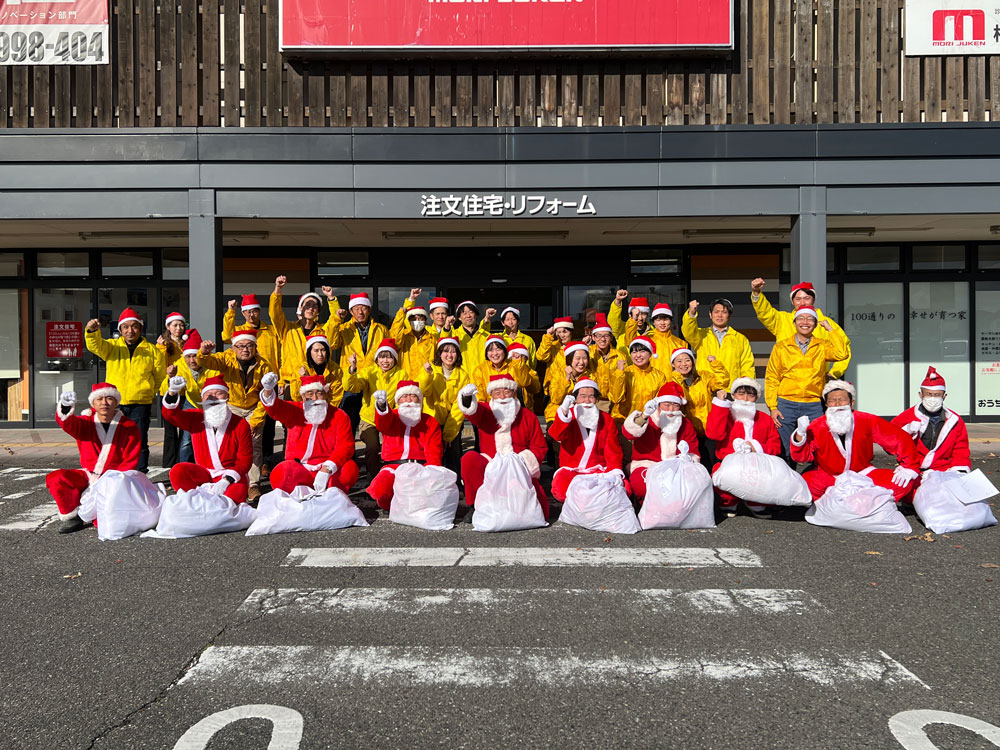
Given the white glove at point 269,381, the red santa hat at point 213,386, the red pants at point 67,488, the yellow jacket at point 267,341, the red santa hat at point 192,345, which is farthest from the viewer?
the yellow jacket at point 267,341

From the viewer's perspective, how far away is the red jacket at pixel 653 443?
638cm

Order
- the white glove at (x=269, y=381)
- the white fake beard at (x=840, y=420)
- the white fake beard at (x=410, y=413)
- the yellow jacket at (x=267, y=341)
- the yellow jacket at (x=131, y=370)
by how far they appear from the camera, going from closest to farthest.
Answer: the white fake beard at (x=840, y=420), the white glove at (x=269, y=381), the white fake beard at (x=410, y=413), the yellow jacket at (x=131, y=370), the yellow jacket at (x=267, y=341)

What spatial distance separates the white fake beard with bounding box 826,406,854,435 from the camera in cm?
605

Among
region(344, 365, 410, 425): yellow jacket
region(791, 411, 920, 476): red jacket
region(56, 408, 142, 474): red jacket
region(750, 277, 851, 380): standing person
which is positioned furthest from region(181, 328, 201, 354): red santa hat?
region(791, 411, 920, 476): red jacket

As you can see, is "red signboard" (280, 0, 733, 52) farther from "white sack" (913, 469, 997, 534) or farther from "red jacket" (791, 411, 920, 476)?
"white sack" (913, 469, 997, 534)

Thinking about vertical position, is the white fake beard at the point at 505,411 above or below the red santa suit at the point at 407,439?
above

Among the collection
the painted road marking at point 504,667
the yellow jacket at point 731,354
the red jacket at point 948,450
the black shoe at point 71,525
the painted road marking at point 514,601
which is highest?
the yellow jacket at point 731,354

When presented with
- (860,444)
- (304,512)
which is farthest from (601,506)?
(304,512)

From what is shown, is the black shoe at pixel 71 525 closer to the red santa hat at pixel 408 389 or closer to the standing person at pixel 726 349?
the red santa hat at pixel 408 389

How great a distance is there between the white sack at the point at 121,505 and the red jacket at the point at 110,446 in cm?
27

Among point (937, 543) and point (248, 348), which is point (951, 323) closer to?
point (937, 543)

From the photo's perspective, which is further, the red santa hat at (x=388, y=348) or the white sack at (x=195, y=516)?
the red santa hat at (x=388, y=348)

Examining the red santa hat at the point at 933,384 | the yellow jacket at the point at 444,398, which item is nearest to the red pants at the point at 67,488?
the yellow jacket at the point at 444,398

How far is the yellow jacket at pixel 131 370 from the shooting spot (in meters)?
7.65
